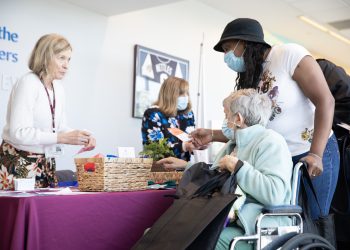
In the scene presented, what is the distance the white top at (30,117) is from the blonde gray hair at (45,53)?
2.2 inches

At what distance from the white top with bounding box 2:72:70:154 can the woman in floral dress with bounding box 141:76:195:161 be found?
54.2 inches

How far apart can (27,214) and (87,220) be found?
0.83 ft

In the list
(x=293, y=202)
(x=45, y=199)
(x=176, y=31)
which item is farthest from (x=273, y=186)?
(x=176, y=31)

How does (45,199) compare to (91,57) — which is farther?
(91,57)

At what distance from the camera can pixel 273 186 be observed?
1646mm

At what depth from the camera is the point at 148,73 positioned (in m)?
5.21

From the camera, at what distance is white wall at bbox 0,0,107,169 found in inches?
158

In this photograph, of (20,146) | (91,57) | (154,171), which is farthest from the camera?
(91,57)

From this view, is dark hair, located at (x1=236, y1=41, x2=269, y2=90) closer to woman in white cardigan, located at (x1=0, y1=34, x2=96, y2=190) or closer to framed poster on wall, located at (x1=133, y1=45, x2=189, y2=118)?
woman in white cardigan, located at (x1=0, y1=34, x2=96, y2=190)

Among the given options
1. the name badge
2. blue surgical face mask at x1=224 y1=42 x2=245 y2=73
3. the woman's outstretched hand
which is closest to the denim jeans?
blue surgical face mask at x1=224 y1=42 x2=245 y2=73

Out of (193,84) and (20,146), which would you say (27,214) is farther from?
(193,84)

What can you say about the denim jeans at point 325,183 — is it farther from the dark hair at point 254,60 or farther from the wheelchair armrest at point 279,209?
the dark hair at point 254,60

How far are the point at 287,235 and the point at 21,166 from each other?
3.86 feet

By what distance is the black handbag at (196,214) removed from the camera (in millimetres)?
1484
